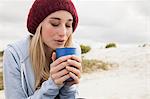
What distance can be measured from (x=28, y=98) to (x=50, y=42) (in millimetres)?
387

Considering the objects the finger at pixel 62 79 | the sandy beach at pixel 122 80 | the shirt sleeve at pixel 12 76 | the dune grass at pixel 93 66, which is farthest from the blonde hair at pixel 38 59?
the dune grass at pixel 93 66

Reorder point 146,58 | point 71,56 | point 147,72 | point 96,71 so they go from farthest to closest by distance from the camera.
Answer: point 146,58
point 96,71
point 147,72
point 71,56

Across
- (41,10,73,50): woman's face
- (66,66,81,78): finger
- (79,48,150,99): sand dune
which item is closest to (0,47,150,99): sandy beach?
(79,48,150,99): sand dune

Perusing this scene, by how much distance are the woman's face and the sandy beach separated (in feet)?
14.3

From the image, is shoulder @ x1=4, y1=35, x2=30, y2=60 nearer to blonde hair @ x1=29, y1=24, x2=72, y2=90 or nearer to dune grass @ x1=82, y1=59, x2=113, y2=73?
blonde hair @ x1=29, y1=24, x2=72, y2=90

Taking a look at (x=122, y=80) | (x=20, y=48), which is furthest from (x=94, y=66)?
(x=20, y=48)

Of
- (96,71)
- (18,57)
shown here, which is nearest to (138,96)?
(96,71)

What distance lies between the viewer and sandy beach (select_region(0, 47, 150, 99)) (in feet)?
22.7

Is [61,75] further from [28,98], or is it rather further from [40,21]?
[40,21]

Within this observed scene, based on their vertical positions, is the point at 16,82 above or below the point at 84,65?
above

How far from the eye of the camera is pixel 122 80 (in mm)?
8477

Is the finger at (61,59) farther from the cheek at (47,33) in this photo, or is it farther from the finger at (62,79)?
the cheek at (47,33)

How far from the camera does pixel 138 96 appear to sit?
6598mm

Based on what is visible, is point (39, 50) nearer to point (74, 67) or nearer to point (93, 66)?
point (74, 67)
